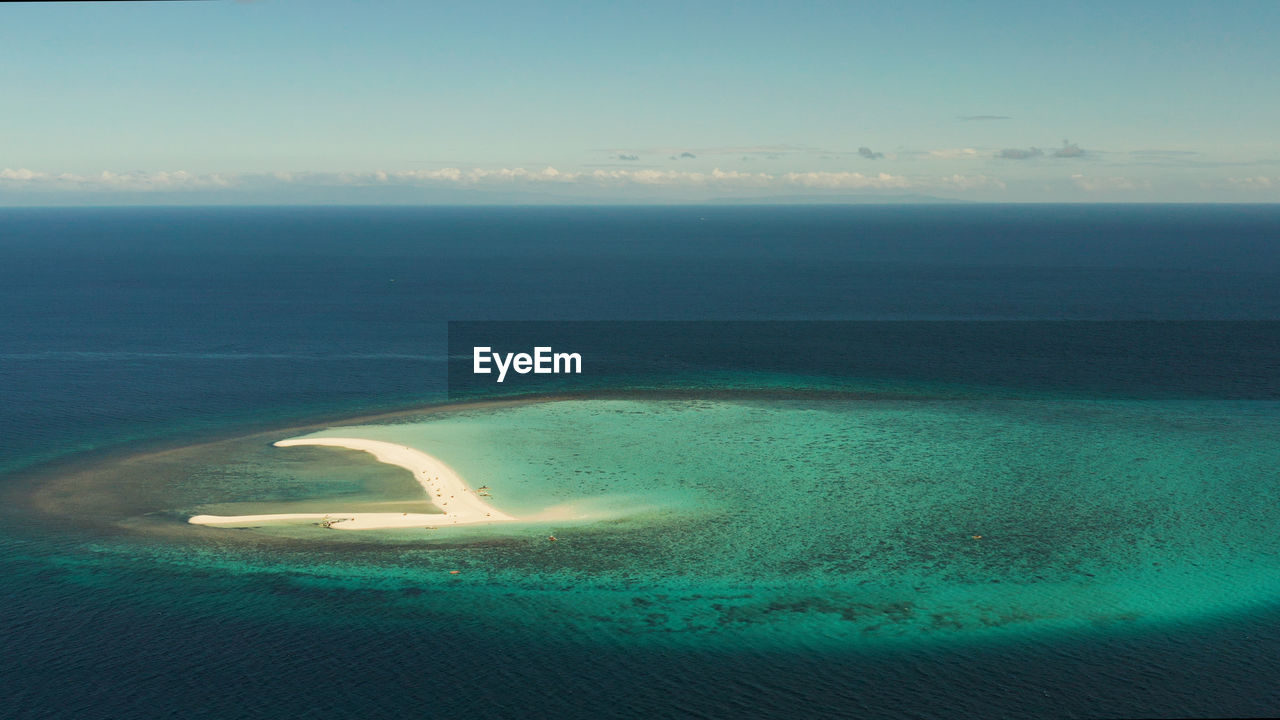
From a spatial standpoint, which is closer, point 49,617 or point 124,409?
point 49,617

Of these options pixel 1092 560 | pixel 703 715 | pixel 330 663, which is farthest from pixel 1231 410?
pixel 330 663

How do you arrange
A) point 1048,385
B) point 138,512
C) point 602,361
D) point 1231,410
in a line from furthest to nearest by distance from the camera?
1. point 602,361
2. point 1048,385
3. point 1231,410
4. point 138,512

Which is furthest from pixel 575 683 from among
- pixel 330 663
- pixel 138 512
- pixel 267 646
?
pixel 138 512

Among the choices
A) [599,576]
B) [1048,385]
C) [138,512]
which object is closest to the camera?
[599,576]

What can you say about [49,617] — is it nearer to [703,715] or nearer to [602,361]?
[703,715]

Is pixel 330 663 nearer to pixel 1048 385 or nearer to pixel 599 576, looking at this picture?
pixel 599 576

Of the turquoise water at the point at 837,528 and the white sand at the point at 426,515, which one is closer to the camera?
the turquoise water at the point at 837,528

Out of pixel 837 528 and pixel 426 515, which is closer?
pixel 837 528
